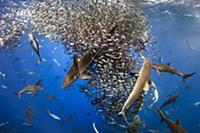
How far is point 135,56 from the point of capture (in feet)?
30.0

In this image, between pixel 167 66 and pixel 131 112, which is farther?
pixel 131 112

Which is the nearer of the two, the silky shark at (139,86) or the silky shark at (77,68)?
the silky shark at (139,86)

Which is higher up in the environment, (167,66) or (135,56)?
(167,66)

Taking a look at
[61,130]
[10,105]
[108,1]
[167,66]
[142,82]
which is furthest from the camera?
[10,105]

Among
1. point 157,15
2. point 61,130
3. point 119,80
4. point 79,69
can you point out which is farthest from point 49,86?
point 79,69

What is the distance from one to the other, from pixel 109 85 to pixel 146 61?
4418 millimetres

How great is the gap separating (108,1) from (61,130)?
2639 cm

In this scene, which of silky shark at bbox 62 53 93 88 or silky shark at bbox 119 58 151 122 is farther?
silky shark at bbox 62 53 93 88

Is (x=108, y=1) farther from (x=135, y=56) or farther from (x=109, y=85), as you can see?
(x=109, y=85)

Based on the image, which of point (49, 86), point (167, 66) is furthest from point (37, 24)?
point (49, 86)

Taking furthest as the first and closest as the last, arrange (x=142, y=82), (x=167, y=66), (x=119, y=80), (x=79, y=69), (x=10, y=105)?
1. (x=10, y=105)
2. (x=119, y=80)
3. (x=167, y=66)
4. (x=79, y=69)
5. (x=142, y=82)

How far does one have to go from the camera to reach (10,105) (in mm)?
47375

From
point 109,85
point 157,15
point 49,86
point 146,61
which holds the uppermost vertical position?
point 146,61

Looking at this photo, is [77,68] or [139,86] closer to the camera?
[139,86]
